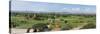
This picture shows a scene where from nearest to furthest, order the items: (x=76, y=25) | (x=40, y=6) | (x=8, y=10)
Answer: (x=8, y=10), (x=40, y=6), (x=76, y=25)

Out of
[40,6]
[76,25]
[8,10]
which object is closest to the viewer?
[8,10]

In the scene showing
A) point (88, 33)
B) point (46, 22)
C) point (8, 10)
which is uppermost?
point (8, 10)

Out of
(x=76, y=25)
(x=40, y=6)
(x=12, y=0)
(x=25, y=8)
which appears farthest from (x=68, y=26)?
(x=12, y=0)

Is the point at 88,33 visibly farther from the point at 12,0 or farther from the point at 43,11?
the point at 12,0

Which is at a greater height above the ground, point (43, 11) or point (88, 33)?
point (43, 11)

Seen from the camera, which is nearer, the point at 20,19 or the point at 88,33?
the point at 20,19

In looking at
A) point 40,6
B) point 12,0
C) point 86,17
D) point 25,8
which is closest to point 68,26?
point 86,17

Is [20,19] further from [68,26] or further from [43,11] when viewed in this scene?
[68,26]
